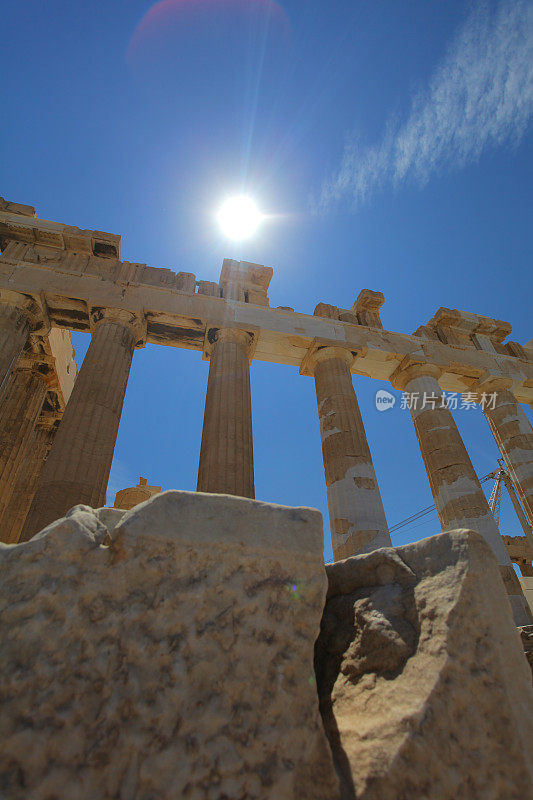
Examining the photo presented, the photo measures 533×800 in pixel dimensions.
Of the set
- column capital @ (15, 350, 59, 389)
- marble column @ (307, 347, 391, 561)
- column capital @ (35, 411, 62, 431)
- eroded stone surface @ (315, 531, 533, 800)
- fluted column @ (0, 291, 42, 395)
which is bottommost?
eroded stone surface @ (315, 531, 533, 800)

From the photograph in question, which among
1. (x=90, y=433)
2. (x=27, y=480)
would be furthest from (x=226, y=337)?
(x=27, y=480)

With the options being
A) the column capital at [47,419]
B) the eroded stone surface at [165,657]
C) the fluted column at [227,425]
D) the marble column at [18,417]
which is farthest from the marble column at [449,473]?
the column capital at [47,419]

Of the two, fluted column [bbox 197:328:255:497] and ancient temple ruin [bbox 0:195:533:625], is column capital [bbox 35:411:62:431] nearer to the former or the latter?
ancient temple ruin [bbox 0:195:533:625]

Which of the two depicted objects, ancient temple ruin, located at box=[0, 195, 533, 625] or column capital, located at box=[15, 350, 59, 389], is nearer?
ancient temple ruin, located at box=[0, 195, 533, 625]

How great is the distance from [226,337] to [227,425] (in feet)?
10.4

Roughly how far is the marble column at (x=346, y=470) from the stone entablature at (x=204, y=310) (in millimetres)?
1711

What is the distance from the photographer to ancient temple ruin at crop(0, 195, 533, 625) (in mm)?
9227

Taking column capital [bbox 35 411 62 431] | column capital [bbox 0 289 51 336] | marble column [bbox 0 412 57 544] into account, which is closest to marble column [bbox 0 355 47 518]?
marble column [bbox 0 412 57 544]

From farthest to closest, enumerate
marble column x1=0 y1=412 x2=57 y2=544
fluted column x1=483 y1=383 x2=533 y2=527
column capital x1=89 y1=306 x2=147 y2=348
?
marble column x1=0 y1=412 x2=57 y2=544
fluted column x1=483 y1=383 x2=533 y2=527
column capital x1=89 y1=306 x2=147 y2=348

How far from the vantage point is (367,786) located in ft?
4.79

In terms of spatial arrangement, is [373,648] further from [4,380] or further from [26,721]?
→ [4,380]

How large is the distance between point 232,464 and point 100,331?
499 centimetres

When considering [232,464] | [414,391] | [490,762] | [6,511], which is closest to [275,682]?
[490,762]

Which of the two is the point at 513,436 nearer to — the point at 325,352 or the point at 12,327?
the point at 325,352
